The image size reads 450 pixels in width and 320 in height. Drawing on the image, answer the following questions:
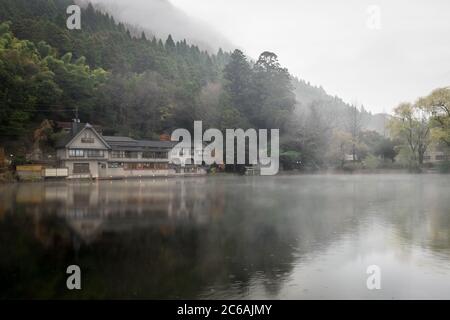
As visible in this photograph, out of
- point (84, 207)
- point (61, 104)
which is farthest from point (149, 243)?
point (61, 104)

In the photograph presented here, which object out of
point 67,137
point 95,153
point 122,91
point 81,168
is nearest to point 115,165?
point 95,153

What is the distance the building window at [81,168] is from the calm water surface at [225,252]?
2866cm

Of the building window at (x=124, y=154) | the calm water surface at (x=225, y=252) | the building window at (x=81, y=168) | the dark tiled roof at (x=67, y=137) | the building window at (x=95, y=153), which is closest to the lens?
the calm water surface at (x=225, y=252)

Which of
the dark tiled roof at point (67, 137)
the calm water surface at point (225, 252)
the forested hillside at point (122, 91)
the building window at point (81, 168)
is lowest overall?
the calm water surface at point (225, 252)

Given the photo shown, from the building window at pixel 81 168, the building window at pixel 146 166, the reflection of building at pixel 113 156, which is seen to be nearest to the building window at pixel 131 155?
the reflection of building at pixel 113 156

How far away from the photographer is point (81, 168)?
4459cm

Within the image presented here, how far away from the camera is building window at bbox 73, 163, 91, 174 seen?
44119 millimetres

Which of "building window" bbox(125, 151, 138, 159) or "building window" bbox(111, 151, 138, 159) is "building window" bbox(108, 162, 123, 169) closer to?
"building window" bbox(111, 151, 138, 159)

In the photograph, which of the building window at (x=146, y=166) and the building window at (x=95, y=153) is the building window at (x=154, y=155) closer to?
the building window at (x=146, y=166)

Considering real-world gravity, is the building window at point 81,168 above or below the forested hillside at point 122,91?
below

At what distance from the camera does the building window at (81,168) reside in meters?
44.1

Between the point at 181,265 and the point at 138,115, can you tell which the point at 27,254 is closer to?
the point at 181,265

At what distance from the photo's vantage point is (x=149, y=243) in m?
10.1
